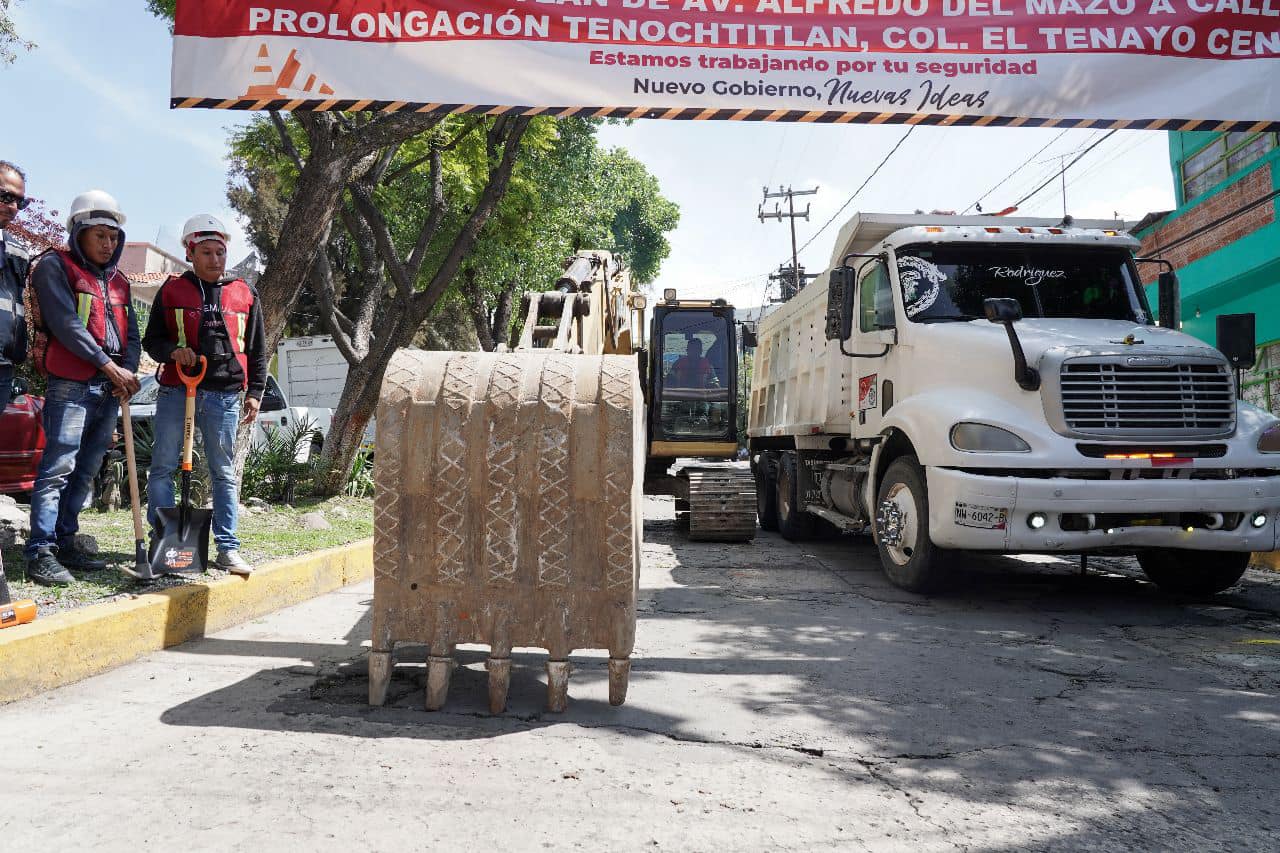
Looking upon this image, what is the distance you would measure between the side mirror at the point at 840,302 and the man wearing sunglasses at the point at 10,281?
17.9ft

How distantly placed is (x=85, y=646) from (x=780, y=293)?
139ft

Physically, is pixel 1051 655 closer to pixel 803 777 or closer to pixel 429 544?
pixel 803 777

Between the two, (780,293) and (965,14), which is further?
(780,293)

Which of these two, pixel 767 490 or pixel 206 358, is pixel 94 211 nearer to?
pixel 206 358

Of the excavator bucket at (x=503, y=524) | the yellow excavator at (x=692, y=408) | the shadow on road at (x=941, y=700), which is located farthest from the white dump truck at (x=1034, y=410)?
the excavator bucket at (x=503, y=524)

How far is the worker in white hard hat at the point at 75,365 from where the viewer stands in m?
4.50

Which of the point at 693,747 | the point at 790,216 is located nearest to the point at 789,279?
the point at 790,216

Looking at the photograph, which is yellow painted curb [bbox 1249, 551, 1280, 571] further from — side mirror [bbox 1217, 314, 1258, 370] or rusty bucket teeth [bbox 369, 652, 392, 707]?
rusty bucket teeth [bbox 369, 652, 392, 707]

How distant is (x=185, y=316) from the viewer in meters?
4.88

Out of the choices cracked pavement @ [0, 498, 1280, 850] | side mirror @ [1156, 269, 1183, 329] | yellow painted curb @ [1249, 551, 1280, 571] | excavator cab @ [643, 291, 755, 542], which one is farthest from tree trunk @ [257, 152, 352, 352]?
yellow painted curb @ [1249, 551, 1280, 571]

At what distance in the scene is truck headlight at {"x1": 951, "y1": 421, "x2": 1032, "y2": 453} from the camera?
551 cm

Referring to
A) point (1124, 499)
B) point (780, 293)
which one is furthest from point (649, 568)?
point (780, 293)

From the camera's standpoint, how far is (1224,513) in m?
5.57

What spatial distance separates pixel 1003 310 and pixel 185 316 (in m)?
5.13
